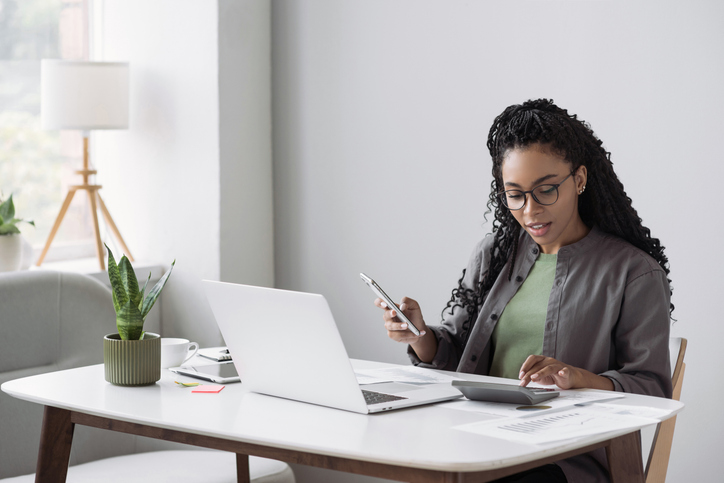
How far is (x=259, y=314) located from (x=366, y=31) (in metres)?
1.76

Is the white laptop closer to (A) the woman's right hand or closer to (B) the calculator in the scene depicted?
(B) the calculator

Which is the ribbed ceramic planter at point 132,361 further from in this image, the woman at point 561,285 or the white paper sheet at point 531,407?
the white paper sheet at point 531,407

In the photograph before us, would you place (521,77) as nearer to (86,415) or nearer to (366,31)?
(366,31)

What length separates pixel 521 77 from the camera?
2.66 m

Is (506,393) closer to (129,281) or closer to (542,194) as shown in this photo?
(542,194)

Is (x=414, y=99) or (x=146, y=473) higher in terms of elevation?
(x=414, y=99)

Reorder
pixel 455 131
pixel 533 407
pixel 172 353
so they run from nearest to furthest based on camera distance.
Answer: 1. pixel 533 407
2. pixel 172 353
3. pixel 455 131

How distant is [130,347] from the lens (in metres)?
1.70

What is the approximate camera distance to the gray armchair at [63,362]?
2297mm

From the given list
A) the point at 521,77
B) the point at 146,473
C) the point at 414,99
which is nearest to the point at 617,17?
the point at 521,77

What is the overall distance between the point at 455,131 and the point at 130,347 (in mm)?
1515

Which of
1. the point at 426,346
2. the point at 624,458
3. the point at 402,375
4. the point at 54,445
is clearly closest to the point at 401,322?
the point at 402,375

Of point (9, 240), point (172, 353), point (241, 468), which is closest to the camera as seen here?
point (172, 353)

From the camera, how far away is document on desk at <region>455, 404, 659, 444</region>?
1.29 meters
